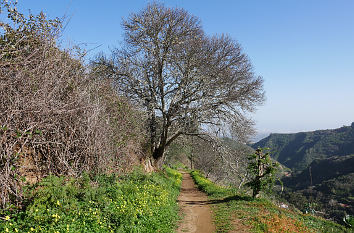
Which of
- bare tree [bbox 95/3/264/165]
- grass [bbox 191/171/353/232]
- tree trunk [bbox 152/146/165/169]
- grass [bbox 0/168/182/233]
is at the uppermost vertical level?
A: bare tree [bbox 95/3/264/165]

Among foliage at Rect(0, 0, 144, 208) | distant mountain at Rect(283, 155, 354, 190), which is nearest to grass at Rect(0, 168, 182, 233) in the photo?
foliage at Rect(0, 0, 144, 208)

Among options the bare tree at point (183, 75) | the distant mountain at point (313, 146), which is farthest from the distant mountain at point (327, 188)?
the bare tree at point (183, 75)

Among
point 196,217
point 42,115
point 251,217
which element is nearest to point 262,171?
point 251,217

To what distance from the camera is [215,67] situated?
603 inches

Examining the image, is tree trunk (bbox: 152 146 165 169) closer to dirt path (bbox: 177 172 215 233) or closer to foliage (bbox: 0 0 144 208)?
dirt path (bbox: 177 172 215 233)

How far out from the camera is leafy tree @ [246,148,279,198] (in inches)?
508

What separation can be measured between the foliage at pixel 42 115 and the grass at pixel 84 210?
0.45 metres

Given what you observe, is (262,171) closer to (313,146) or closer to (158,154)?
(158,154)

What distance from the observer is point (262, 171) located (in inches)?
527

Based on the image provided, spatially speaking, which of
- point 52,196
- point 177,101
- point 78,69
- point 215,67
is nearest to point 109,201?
point 52,196

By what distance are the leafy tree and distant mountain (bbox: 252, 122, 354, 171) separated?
11593 cm

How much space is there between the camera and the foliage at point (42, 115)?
5.58 metres

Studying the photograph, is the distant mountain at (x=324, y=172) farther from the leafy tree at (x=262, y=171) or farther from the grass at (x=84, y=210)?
the grass at (x=84, y=210)

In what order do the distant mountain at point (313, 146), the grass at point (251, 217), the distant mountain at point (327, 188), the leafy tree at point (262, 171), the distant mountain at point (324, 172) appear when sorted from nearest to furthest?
the grass at point (251, 217), the leafy tree at point (262, 171), the distant mountain at point (327, 188), the distant mountain at point (324, 172), the distant mountain at point (313, 146)
